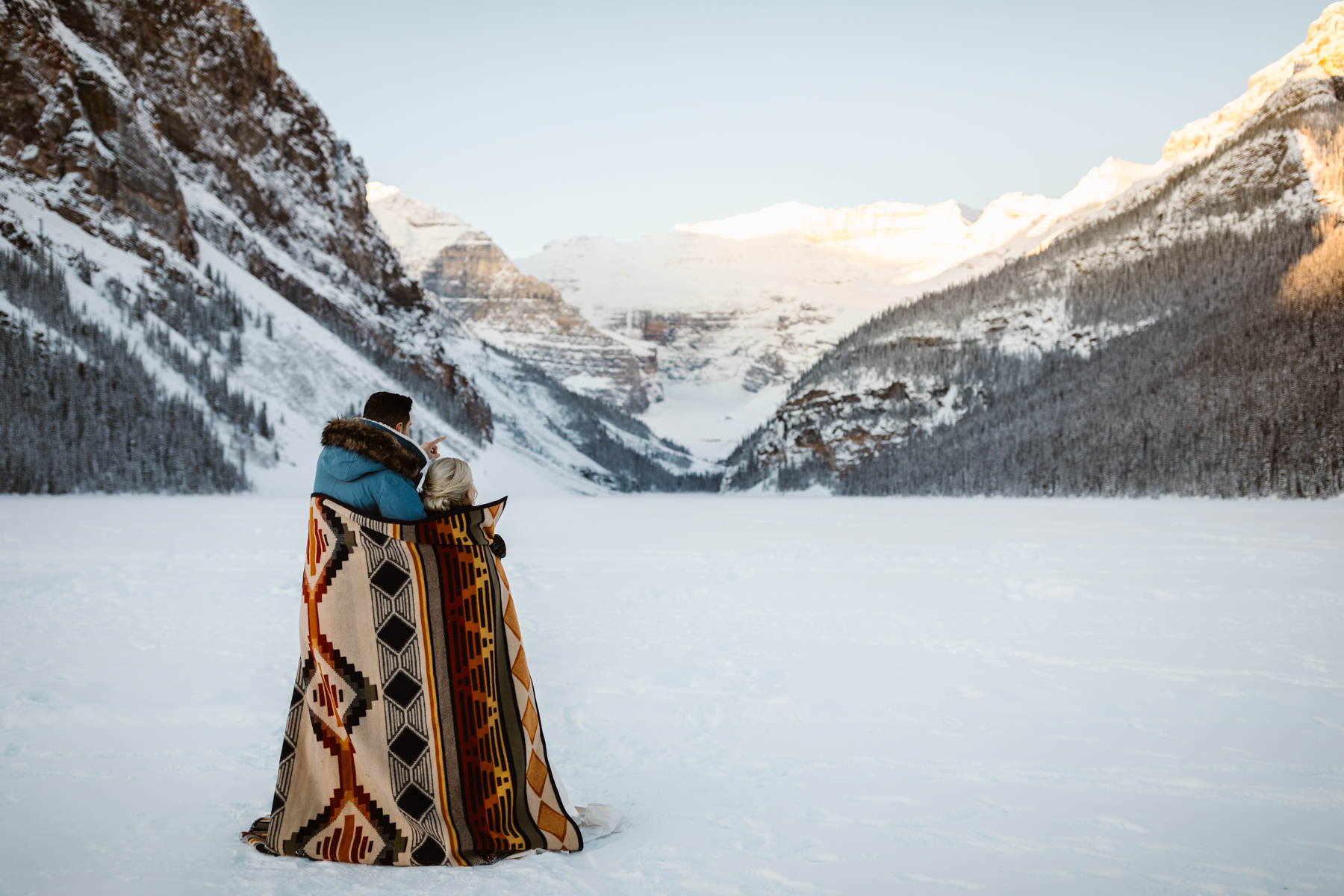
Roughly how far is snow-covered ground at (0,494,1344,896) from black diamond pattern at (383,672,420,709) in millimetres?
862

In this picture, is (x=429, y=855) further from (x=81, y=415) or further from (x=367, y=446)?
(x=81, y=415)

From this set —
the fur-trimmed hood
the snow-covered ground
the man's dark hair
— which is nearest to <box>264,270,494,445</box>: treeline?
the snow-covered ground

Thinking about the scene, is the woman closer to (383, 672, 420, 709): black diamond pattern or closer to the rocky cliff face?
(383, 672, 420, 709): black diamond pattern

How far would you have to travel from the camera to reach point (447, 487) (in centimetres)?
493

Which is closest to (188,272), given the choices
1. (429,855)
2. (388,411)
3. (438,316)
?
(438,316)

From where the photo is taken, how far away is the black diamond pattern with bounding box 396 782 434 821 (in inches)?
190

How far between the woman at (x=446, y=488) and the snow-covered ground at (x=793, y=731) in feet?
6.19

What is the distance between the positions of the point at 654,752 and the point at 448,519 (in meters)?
3.02

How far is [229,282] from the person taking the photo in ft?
288

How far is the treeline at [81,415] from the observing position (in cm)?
5538

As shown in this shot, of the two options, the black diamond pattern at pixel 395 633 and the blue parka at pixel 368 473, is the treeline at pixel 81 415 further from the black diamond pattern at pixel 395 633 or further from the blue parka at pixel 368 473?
the black diamond pattern at pixel 395 633

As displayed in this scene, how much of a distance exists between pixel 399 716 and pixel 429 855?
0.74 m

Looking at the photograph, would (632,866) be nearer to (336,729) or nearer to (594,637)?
(336,729)

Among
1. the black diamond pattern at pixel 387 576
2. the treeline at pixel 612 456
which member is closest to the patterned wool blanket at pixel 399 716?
the black diamond pattern at pixel 387 576
